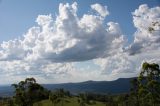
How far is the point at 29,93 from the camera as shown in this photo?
8588 cm

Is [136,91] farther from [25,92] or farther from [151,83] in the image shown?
[151,83]

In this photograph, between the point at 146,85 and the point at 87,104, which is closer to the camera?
the point at 146,85

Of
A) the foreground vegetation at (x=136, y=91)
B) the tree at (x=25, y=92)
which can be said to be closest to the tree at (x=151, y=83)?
the foreground vegetation at (x=136, y=91)

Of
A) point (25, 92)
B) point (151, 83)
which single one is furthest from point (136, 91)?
point (151, 83)

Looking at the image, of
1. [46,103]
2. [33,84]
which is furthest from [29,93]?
[46,103]

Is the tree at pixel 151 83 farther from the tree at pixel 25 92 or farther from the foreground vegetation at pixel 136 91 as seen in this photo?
the tree at pixel 25 92

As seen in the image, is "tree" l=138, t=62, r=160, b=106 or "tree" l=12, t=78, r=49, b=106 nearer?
"tree" l=138, t=62, r=160, b=106

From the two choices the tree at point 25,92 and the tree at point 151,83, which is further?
the tree at point 25,92

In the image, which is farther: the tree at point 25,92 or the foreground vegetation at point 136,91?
the tree at point 25,92

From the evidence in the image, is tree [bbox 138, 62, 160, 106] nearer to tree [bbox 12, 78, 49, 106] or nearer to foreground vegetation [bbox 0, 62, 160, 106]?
foreground vegetation [bbox 0, 62, 160, 106]

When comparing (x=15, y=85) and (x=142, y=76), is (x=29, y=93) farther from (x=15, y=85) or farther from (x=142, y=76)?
(x=142, y=76)

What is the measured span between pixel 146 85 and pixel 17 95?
3978cm

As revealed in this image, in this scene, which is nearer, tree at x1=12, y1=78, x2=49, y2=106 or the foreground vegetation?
the foreground vegetation

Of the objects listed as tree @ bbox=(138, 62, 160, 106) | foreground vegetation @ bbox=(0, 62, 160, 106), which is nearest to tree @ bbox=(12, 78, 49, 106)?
foreground vegetation @ bbox=(0, 62, 160, 106)
